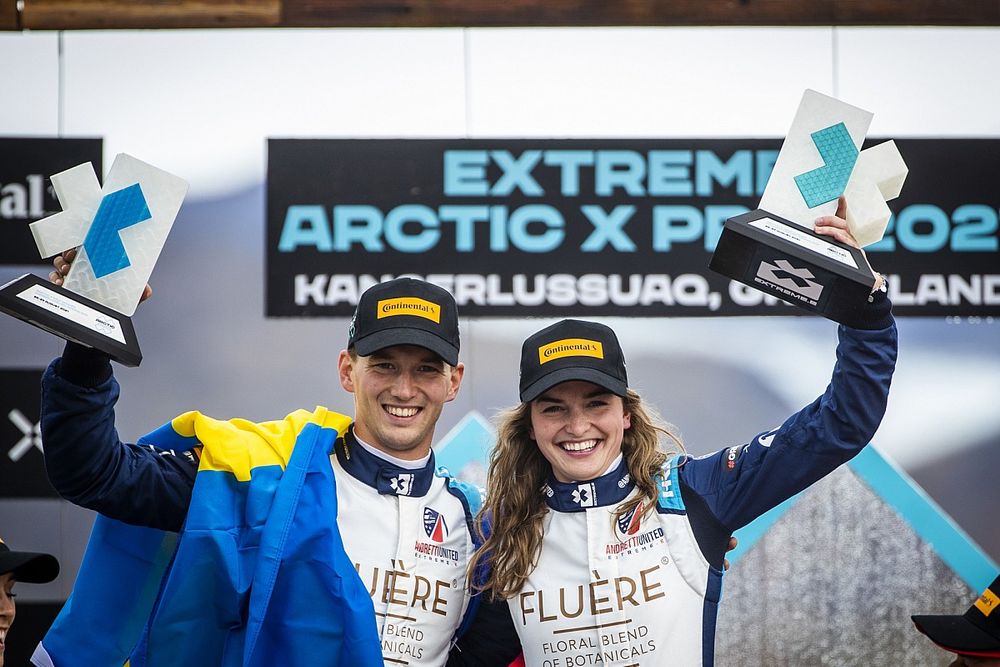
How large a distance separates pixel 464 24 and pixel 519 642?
218 cm

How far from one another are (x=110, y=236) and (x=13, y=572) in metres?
1.30

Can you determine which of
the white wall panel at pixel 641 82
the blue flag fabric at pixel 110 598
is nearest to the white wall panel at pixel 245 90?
the white wall panel at pixel 641 82

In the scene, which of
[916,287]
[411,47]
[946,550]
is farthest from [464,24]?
[946,550]

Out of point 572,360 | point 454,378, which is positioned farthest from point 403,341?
point 572,360

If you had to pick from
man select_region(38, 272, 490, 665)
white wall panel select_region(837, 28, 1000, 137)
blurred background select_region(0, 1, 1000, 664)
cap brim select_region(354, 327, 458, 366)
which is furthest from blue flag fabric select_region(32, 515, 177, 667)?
white wall panel select_region(837, 28, 1000, 137)

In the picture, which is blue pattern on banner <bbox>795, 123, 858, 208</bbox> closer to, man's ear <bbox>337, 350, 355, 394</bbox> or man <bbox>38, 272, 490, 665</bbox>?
man <bbox>38, 272, 490, 665</bbox>

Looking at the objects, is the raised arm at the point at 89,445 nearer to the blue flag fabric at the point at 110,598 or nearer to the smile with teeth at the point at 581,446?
the blue flag fabric at the point at 110,598

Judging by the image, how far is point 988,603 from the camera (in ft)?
7.73

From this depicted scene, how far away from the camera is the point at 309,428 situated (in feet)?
7.33

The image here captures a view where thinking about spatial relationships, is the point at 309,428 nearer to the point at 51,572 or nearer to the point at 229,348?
the point at 51,572

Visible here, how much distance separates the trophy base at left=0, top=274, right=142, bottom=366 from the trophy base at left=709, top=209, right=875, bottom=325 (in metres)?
1.08

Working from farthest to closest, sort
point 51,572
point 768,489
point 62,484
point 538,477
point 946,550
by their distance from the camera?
point 946,550 < point 51,572 < point 538,477 < point 768,489 < point 62,484

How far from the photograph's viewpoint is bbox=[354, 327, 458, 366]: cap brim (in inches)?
86.4

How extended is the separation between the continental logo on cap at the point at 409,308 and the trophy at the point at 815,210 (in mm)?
581
